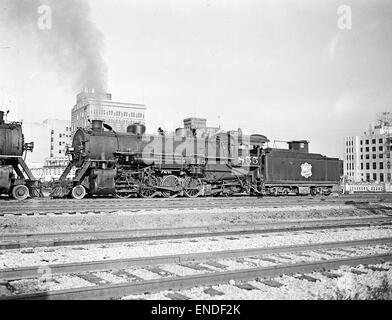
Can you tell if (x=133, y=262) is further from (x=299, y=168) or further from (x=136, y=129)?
(x=299, y=168)

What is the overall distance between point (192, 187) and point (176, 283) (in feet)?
52.5

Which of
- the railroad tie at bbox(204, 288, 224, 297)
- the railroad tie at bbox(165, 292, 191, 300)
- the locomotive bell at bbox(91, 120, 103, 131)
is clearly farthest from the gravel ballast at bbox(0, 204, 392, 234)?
the locomotive bell at bbox(91, 120, 103, 131)

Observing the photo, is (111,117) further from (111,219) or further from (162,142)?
(111,219)

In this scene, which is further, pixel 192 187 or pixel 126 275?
pixel 192 187

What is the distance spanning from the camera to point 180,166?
69.6ft

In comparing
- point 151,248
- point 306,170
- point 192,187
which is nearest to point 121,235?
point 151,248

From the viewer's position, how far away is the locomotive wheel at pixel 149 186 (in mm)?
19984

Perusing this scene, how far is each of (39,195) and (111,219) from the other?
849 centimetres

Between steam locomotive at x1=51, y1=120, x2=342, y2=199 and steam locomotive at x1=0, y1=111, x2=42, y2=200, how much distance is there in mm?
1230

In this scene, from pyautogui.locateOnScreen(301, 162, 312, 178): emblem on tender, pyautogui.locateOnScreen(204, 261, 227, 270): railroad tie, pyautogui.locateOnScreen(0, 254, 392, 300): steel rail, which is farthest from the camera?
pyautogui.locateOnScreen(301, 162, 312, 178): emblem on tender

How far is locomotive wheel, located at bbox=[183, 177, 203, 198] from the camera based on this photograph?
21.3m

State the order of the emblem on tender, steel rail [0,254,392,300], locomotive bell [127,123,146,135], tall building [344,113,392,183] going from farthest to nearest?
tall building [344,113,392,183] → the emblem on tender → locomotive bell [127,123,146,135] → steel rail [0,254,392,300]

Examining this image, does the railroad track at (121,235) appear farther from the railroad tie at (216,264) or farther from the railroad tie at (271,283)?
the railroad tie at (271,283)

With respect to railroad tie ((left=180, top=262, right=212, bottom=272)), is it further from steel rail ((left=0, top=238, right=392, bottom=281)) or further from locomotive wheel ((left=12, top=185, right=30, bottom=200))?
locomotive wheel ((left=12, top=185, right=30, bottom=200))
